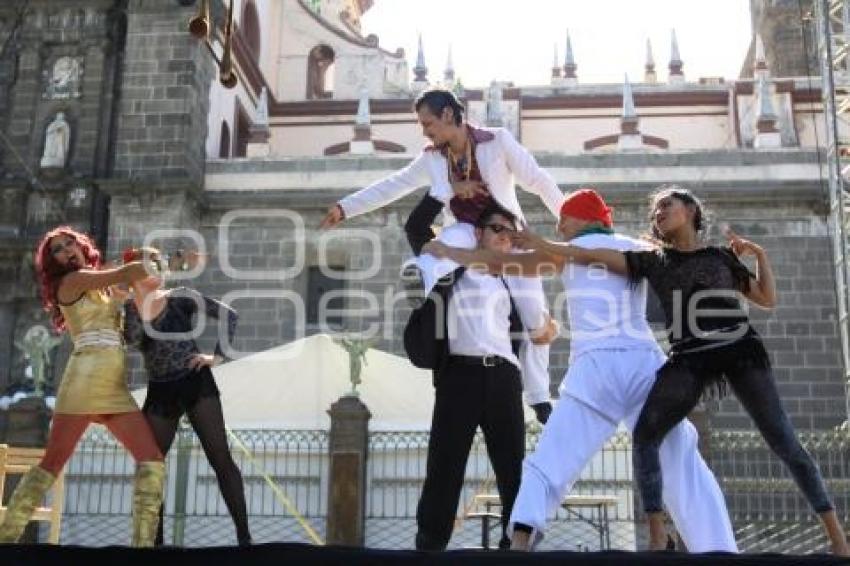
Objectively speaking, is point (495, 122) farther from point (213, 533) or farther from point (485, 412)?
point (485, 412)

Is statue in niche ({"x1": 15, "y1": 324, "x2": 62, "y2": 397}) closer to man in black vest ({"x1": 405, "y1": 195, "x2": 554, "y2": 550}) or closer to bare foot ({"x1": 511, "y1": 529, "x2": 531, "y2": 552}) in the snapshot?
man in black vest ({"x1": 405, "y1": 195, "x2": 554, "y2": 550})

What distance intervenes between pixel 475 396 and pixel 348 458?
24.8 ft

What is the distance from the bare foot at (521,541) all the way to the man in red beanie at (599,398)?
1cm

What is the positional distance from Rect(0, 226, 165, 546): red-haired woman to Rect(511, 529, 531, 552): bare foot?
73.4 inches

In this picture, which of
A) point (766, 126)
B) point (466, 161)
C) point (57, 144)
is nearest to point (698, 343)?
point (466, 161)

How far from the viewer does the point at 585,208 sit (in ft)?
14.5

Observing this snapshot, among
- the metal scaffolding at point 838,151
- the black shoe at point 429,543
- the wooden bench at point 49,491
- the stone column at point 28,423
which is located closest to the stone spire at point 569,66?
the metal scaffolding at point 838,151

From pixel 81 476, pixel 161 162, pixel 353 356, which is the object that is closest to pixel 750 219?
pixel 353 356

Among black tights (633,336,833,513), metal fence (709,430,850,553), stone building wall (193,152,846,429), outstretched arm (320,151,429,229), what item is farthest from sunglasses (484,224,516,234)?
stone building wall (193,152,846,429)

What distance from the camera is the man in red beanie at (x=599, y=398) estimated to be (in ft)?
12.8

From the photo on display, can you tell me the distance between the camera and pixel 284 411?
11117mm

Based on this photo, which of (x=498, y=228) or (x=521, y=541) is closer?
(x=521, y=541)

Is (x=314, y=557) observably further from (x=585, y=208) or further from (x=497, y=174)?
(x=497, y=174)

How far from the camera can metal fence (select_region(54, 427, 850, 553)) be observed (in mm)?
10812
